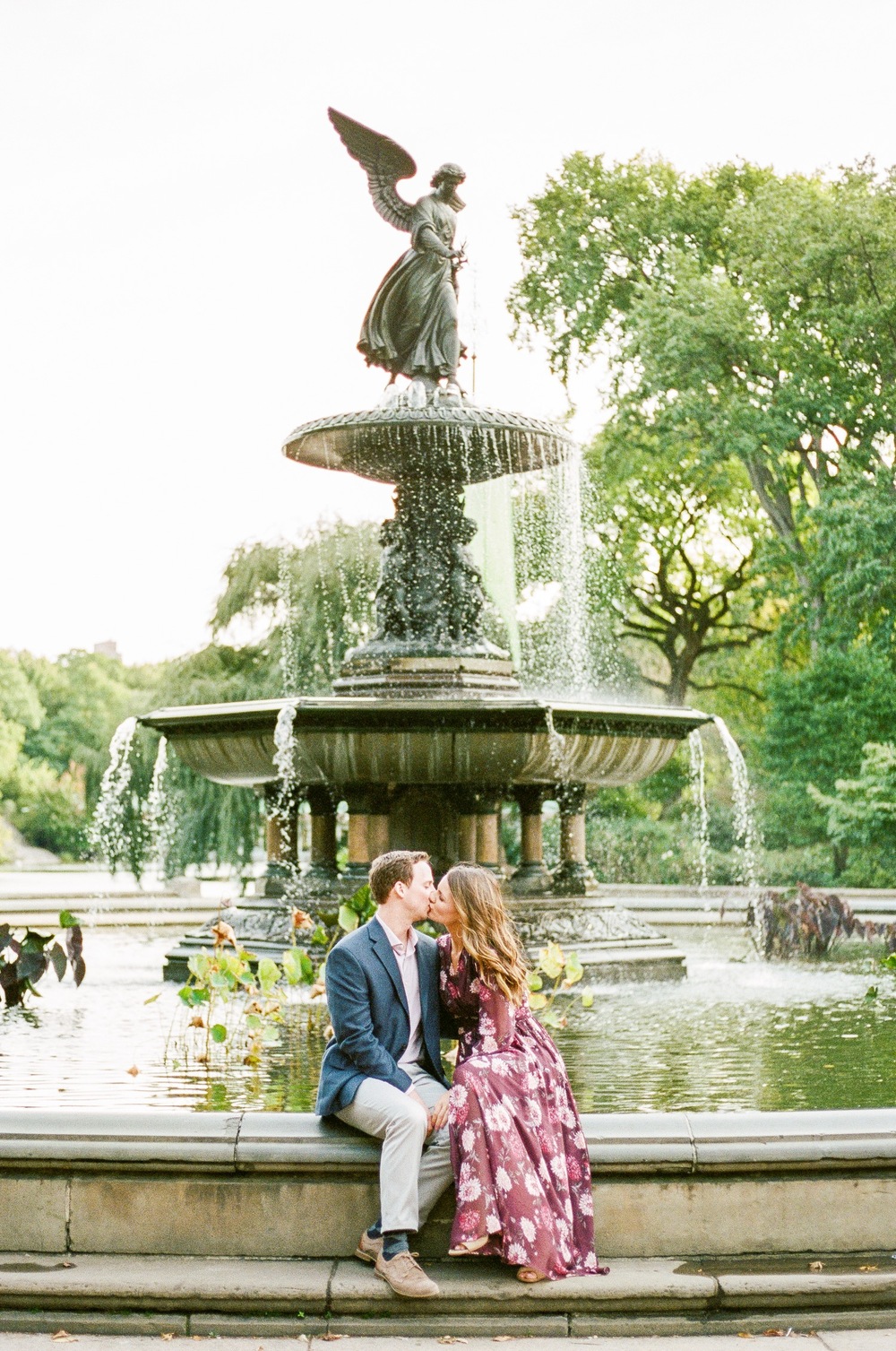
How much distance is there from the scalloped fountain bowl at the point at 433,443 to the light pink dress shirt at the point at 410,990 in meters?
7.48

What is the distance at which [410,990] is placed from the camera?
5434 millimetres

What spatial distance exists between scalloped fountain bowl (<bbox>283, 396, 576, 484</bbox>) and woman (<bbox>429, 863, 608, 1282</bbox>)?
24.8 feet

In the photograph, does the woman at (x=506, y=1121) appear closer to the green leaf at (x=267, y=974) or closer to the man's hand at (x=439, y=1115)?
the man's hand at (x=439, y=1115)

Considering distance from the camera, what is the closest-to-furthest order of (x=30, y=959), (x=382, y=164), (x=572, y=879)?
(x=30, y=959)
(x=572, y=879)
(x=382, y=164)

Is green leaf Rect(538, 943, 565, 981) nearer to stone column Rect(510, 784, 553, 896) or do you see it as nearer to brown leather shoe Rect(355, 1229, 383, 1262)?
brown leather shoe Rect(355, 1229, 383, 1262)

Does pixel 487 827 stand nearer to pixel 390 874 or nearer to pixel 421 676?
pixel 421 676

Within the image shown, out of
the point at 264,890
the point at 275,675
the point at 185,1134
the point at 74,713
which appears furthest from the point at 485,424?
the point at 74,713

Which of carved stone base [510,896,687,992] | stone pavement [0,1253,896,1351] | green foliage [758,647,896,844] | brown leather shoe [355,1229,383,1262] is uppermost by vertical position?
green foliage [758,647,896,844]

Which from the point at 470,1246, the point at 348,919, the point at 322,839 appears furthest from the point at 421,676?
the point at 470,1246

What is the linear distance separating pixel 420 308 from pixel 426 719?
12.2 ft

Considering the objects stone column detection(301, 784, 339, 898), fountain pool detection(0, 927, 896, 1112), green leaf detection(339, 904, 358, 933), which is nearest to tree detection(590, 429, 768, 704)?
stone column detection(301, 784, 339, 898)

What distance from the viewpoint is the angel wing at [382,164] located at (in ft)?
43.2

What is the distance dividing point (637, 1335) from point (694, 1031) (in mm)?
4129

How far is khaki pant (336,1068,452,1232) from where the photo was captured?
16.2 ft
